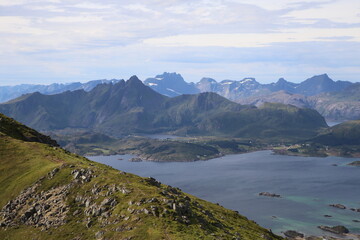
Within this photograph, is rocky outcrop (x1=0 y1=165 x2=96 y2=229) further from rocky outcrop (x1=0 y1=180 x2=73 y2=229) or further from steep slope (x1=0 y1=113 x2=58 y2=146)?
steep slope (x1=0 y1=113 x2=58 y2=146)

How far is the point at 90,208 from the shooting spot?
102 m

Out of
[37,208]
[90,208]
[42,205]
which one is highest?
[90,208]

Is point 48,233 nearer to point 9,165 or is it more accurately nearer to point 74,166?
point 74,166

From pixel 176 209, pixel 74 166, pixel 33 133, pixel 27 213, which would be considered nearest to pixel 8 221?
pixel 27 213

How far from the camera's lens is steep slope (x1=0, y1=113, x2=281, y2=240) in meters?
89.1

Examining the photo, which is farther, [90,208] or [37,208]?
[37,208]

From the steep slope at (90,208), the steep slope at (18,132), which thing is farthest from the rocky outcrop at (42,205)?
the steep slope at (18,132)

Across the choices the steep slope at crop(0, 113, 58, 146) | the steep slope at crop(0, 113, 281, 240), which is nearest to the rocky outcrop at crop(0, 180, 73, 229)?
the steep slope at crop(0, 113, 281, 240)

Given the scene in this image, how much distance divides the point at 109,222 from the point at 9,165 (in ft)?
213

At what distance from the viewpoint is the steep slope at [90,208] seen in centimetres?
8906

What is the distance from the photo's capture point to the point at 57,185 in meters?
117

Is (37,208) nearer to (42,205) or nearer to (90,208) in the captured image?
(42,205)

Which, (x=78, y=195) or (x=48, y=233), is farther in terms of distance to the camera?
(x=78, y=195)

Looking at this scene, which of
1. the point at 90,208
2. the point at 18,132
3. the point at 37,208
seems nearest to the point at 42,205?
the point at 37,208
